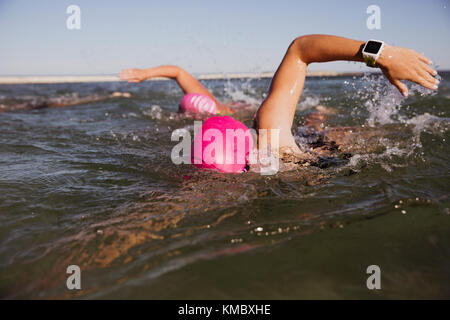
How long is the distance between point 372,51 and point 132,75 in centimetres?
376

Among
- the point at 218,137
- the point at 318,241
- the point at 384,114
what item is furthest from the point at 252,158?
the point at 384,114

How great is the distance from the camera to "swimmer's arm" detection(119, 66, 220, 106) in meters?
4.98

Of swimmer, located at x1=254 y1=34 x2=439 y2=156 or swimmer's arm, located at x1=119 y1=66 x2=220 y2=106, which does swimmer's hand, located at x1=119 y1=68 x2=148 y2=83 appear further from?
swimmer, located at x1=254 y1=34 x2=439 y2=156

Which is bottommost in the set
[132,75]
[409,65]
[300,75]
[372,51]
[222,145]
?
[222,145]

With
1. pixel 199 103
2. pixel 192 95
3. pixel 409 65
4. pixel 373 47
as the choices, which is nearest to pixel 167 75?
pixel 192 95

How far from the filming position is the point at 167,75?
5.84 meters

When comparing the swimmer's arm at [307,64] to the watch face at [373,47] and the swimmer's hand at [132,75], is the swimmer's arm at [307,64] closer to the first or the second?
the watch face at [373,47]

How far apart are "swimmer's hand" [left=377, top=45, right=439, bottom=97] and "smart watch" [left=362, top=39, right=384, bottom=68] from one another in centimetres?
3

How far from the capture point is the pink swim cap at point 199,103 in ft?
19.4

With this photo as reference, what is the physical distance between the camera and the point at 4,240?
6.54 ft

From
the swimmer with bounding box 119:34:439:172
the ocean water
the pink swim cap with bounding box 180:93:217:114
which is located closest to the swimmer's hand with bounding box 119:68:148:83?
the pink swim cap with bounding box 180:93:217:114

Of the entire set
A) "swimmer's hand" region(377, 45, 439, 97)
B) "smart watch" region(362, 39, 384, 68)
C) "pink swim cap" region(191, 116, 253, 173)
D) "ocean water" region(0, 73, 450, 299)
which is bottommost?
"ocean water" region(0, 73, 450, 299)

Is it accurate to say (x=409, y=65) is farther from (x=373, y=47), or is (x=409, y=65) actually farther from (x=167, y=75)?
(x=167, y=75)
